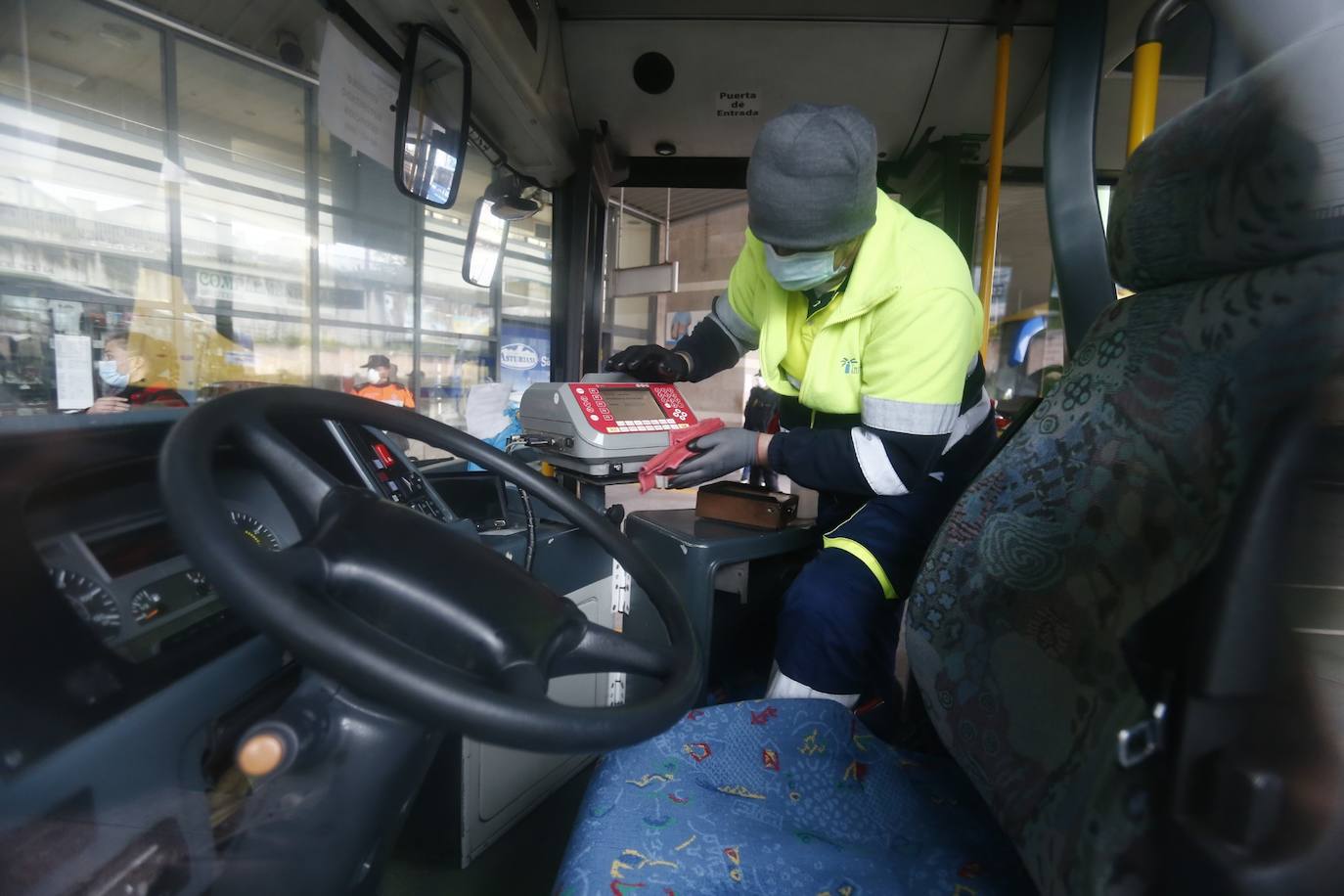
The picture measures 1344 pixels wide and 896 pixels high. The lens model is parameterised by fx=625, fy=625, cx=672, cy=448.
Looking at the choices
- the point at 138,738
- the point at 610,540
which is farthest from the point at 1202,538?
the point at 138,738

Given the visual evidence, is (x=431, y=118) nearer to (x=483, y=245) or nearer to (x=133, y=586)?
(x=483, y=245)

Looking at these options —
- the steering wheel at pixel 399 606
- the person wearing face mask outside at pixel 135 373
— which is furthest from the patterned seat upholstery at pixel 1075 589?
the person wearing face mask outside at pixel 135 373

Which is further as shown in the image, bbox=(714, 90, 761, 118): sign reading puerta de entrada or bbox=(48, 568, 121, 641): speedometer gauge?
bbox=(714, 90, 761, 118): sign reading puerta de entrada

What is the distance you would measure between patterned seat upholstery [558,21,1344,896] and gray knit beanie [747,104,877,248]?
0.49m

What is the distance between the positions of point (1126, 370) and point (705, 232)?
6.32 m

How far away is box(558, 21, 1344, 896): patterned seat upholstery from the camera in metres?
0.46

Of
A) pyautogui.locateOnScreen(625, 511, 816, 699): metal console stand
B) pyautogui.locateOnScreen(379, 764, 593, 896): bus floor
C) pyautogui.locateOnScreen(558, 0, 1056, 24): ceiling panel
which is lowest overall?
pyautogui.locateOnScreen(379, 764, 593, 896): bus floor

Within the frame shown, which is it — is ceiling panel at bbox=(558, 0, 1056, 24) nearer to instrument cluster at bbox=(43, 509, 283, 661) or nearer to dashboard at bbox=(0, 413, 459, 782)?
dashboard at bbox=(0, 413, 459, 782)

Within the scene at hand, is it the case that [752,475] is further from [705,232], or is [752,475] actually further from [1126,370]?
[705,232]

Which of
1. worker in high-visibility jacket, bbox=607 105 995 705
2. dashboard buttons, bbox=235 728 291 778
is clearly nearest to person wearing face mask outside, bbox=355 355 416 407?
worker in high-visibility jacket, bbox=607 105 995 705

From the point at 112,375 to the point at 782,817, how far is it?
1274mm

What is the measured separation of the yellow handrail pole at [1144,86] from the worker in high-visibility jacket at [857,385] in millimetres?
515

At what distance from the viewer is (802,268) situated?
1.31m

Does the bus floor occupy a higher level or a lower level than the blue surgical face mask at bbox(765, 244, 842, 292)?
lower
